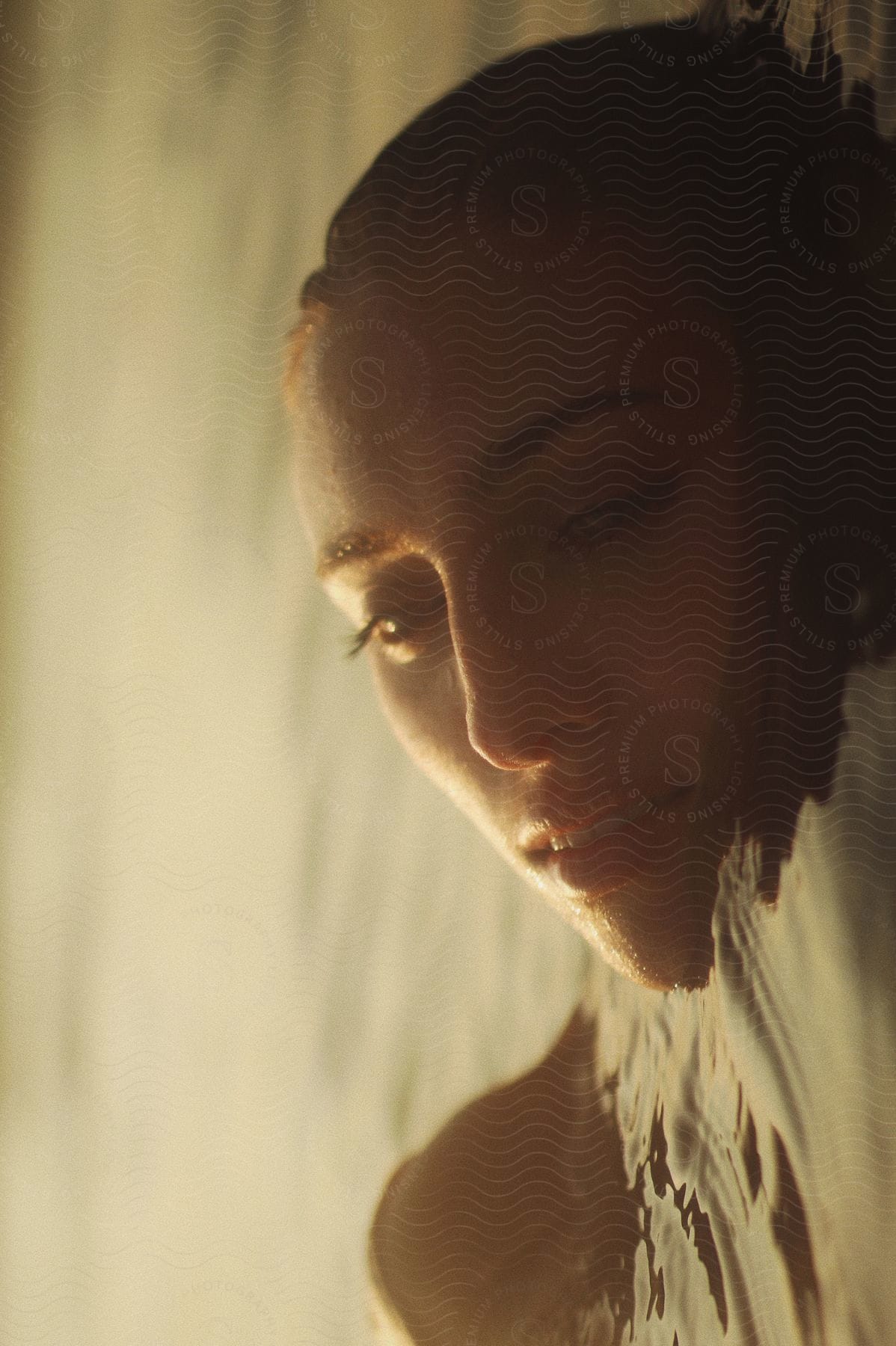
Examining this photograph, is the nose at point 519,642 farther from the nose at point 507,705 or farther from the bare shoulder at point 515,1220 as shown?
the bare shoulder at point 515,1220

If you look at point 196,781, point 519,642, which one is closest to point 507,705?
point 519,642

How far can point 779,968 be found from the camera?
97 cm

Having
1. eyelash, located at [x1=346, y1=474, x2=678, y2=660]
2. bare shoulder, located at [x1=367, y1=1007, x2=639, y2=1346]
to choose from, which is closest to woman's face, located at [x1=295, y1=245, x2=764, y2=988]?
eyelash, located at [x1=346, y1=474, x2=678, y2=660]

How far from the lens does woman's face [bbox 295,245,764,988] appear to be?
92 centimetres

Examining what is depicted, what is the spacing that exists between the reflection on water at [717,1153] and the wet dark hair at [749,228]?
12 centimetres

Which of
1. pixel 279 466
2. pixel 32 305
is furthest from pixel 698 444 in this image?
pixel 32 305

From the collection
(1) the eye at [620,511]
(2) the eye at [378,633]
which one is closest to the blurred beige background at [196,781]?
(2) the eye at [378,633]

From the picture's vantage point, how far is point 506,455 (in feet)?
3.05

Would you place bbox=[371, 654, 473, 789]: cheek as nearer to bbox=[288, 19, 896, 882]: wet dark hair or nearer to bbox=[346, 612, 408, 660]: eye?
bbox=[346, 612, 408, 660]: eye

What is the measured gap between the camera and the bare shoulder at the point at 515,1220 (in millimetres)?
898

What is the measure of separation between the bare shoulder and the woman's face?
14 centimetres

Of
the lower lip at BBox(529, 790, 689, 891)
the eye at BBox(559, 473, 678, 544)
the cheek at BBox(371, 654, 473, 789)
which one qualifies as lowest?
the lower lip at BBox(529, 790, 689, 891)

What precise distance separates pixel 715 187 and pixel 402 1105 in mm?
908

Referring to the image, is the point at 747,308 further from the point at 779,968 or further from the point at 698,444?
the point at 779,968
